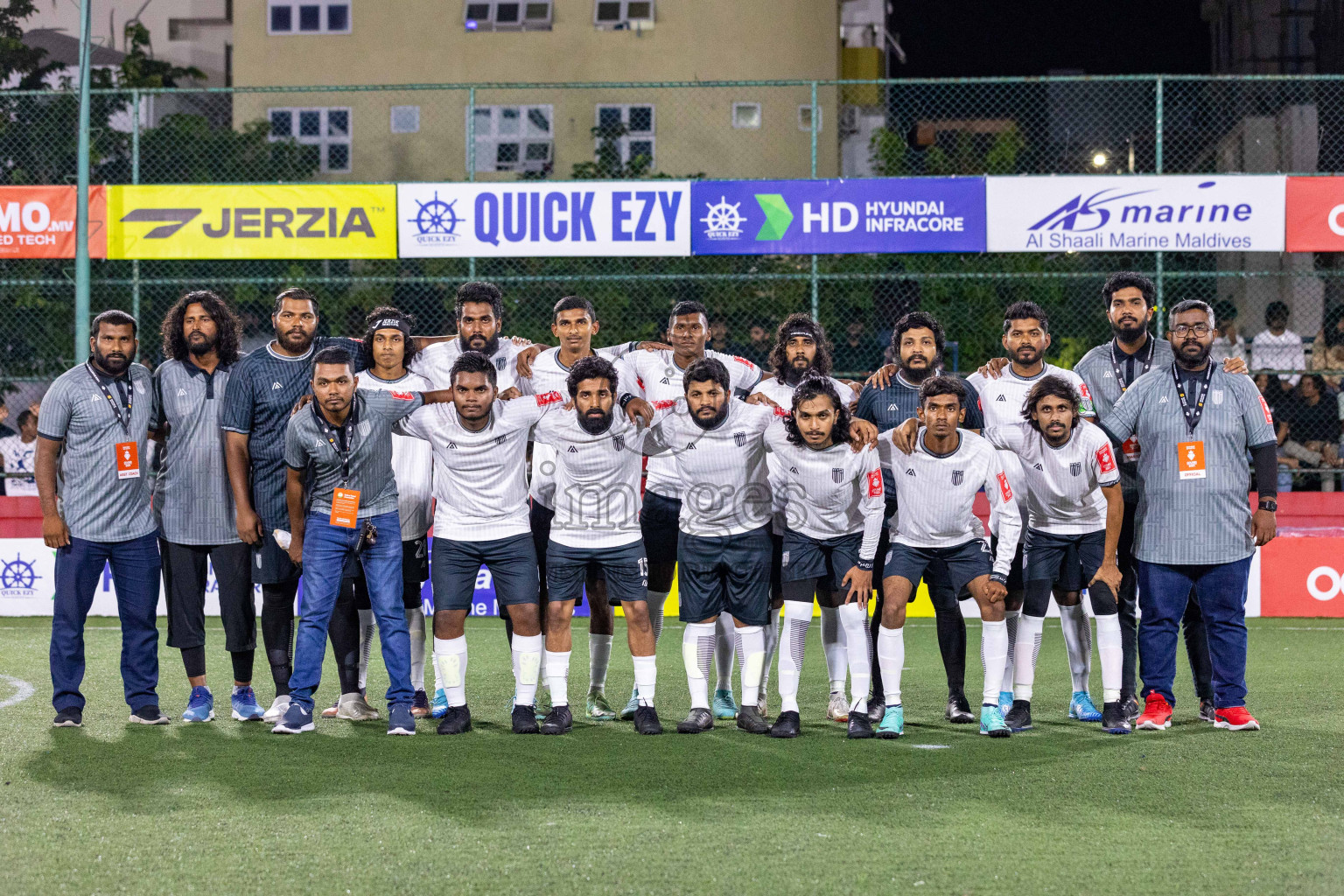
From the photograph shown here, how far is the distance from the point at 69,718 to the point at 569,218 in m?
7.80

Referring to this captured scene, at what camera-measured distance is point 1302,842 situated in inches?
191

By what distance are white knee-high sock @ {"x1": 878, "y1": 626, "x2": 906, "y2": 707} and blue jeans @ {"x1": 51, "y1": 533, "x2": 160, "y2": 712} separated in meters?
3.52

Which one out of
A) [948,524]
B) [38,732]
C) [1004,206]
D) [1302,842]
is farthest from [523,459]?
[1004,206]

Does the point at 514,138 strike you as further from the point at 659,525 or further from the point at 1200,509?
the point at 1200,509

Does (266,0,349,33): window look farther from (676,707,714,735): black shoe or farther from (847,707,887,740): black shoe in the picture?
(847,707,887,740): black shoe

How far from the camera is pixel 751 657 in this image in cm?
711

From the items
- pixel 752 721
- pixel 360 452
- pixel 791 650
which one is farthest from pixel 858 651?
pixel 360 452

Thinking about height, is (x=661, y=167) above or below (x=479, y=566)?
above

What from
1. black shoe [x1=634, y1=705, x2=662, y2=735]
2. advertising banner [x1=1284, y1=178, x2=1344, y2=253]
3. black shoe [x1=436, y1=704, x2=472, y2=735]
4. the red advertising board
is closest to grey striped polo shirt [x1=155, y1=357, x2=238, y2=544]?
black shoe [x1=436, y1=704, x2=472, y2=735]

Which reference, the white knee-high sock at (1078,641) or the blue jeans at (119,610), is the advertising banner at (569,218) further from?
the white knee-high sock at (1078,641)

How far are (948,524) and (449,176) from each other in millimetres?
20148

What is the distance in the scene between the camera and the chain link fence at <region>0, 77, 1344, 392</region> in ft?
49.3

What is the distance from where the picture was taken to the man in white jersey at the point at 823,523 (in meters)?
6.93

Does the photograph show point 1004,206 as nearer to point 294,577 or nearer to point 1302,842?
point 294,577
